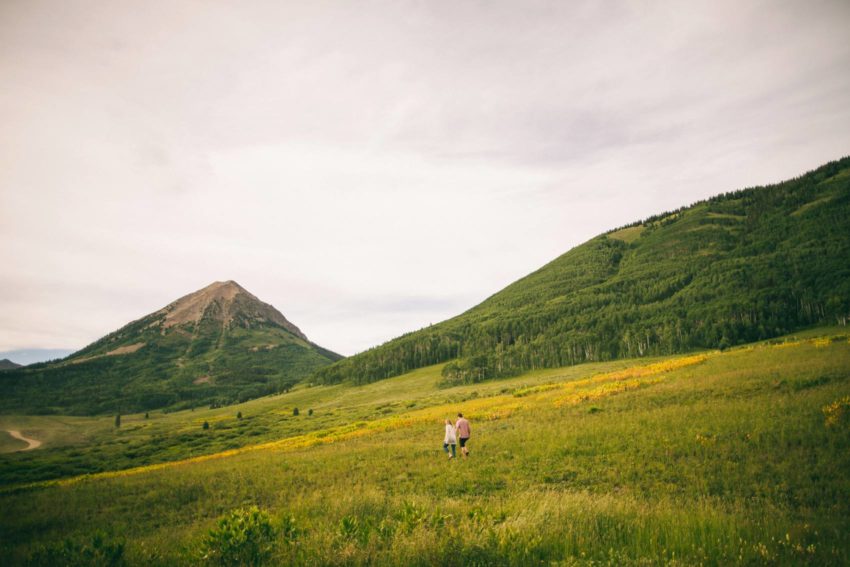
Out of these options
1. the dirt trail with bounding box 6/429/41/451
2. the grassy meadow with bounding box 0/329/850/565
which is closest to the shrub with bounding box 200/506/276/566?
the grassy meadow with bounding box 0/329/850/565

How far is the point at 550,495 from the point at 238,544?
7983 mm

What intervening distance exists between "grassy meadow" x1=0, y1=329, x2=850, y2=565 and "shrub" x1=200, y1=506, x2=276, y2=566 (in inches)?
1.3

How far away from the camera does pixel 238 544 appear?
20.6 ft

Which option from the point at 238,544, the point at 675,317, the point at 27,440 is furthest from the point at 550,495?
the point at 675,317

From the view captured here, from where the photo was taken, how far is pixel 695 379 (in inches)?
1129

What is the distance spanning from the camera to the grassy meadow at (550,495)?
241 inches

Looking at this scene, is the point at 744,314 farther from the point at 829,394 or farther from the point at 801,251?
the point at 829,394

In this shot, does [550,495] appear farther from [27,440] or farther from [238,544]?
[27,440]

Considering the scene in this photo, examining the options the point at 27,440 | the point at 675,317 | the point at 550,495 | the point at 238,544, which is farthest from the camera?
the point at 675,317

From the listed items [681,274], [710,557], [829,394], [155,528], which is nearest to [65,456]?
[155,528]

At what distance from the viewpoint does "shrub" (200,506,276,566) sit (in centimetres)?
612

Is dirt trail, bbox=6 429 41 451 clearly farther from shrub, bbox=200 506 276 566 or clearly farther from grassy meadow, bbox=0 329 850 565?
shrub, bbox=200 506 276 566

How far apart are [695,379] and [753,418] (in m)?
14.7

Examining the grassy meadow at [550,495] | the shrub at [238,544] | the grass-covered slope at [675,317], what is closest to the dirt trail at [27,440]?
the grassy meadow at [550,495]
